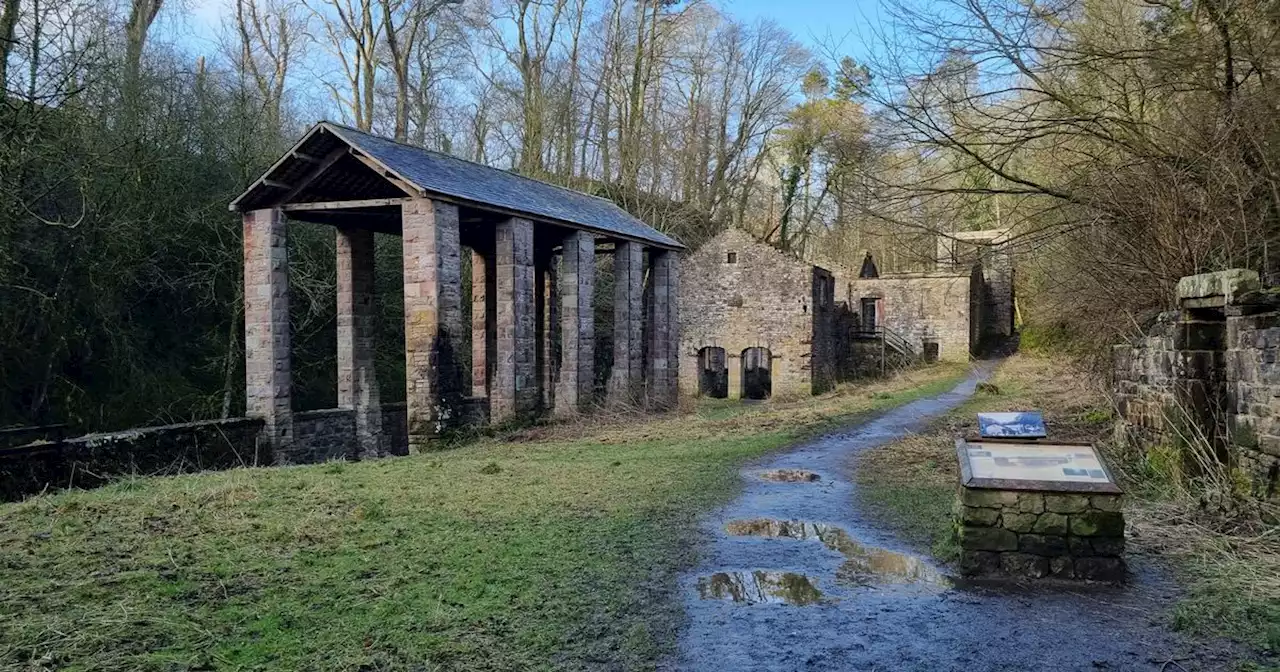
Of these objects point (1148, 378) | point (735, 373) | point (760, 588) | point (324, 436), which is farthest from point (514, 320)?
point (735, 373)

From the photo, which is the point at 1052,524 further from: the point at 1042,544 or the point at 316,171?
the point at 316,171

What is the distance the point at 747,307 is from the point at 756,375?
148 inches

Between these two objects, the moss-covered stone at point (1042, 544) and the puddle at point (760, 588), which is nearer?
the puddle at point (760, 588)

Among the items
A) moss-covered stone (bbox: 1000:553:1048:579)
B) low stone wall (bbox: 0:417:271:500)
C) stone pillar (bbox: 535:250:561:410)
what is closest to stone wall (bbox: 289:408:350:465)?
low stone wall (bbox: 0:417:271:500)

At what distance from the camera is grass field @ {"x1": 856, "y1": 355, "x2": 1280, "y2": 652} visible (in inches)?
190

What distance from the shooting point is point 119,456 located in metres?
10.9

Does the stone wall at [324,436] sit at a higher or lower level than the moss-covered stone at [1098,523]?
lower

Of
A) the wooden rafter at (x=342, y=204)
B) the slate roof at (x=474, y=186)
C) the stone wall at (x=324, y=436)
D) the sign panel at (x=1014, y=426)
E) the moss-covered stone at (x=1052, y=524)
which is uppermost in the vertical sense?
the slate roof at (x=474, y=186)

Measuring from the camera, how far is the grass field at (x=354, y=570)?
4148mm

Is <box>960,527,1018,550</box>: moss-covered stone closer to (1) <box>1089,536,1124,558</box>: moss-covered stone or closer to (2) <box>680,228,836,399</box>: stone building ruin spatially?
(1) <box>1089,536,1124,558</box>: moss-covered stone

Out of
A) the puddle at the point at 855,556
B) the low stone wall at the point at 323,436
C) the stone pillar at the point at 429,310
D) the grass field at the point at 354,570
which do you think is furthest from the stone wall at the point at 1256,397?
the low stone wall at the point at 323,436

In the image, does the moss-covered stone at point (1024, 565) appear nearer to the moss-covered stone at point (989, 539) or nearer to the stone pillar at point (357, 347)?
the moss-covered stone at point (989, 539)

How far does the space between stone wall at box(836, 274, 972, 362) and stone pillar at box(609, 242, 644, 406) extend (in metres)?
18.8

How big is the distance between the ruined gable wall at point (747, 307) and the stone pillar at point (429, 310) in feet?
47.3
